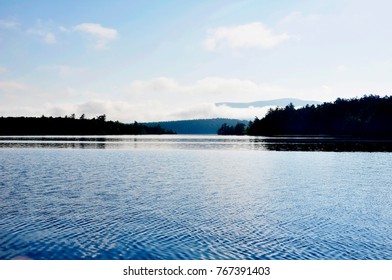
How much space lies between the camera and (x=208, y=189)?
43438mm

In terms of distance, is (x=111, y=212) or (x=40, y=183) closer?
(x=111, y=212)

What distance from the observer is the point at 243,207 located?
3356cm

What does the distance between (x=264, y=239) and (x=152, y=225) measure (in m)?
7.35

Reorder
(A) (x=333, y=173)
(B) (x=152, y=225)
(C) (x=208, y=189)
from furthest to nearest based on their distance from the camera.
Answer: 1. (A) (x=333, y=173)
2. (C) (x=208, y=189)
3. (B) (x=152, y=225)

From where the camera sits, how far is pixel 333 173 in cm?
5984

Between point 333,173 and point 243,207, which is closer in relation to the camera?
point 243,207
